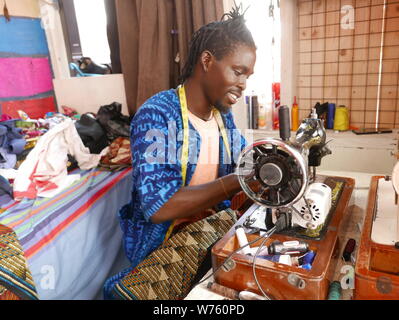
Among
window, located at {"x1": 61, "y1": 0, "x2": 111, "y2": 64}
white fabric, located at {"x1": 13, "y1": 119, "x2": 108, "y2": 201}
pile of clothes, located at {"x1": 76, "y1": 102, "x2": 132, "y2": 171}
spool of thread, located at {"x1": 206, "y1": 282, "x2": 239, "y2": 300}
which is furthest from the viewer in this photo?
window, located at {"x1": 61, "y1": 0, "x2": 111, "y2": 64}

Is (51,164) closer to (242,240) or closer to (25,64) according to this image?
(25,64)

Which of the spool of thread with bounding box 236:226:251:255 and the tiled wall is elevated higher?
the tiled wall

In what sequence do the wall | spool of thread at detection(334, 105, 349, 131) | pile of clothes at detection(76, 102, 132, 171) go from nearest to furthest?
1. spool of thread at detection(334, 105, 349, 131)
2. pile of clothes at detection(76, 102, 132, 171)
3. the wall

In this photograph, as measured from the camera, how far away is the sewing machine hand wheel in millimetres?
761

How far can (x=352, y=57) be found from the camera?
2.08m

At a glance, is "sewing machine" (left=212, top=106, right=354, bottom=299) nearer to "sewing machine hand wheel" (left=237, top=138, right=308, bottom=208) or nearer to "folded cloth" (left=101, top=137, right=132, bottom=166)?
"sewing machine hand wheel" (left=237, top=138, right=308, bottom=208)

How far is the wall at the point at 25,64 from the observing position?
262 centimetres

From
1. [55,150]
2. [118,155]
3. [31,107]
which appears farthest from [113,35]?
[55,150]

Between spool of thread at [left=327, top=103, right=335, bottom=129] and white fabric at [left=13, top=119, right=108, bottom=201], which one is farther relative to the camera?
spool of thread at [left=327, top=103, right=335, bottom=129]

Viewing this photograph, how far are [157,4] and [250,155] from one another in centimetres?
196

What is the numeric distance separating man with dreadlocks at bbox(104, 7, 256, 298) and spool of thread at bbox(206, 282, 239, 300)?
0.32 m

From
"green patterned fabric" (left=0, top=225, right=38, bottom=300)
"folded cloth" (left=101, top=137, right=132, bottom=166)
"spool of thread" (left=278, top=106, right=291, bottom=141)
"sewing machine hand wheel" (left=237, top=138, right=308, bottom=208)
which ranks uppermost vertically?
"spool of thread" (left=278, top=106, right=291, bottom=141)

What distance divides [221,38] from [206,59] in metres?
0.09

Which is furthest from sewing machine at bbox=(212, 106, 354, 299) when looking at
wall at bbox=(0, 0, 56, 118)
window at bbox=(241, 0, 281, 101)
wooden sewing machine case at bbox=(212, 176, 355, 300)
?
Answer: wall at bbox=(0, 0, 56, 118)
